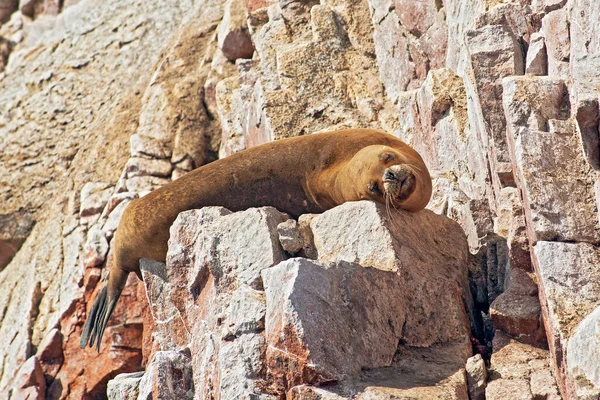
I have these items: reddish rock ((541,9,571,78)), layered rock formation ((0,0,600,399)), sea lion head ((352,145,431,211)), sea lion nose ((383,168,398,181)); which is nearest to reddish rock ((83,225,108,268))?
layered rock formation ((0,0,600,399))

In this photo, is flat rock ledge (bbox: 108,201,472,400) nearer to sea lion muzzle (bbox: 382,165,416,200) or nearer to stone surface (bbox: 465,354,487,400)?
stone surface (bbox: 465,354,487,400)

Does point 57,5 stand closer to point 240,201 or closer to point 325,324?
point 240,201

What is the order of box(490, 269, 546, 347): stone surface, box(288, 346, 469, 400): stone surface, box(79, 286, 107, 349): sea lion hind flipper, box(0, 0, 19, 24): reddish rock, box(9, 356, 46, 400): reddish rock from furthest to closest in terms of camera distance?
box(0, 0, 19, 24): reddish rock
box(9, 356, 46, 400): reddish rock
box(79, 286, 107, 349): sea lion hind flipper
box(490, 269, 546, 347): stone surface
box(288, 346, 469, 400): stone surface

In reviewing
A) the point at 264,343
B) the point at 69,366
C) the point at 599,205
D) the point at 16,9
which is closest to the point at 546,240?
the point at 599,205

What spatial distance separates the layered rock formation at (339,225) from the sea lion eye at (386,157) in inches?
24.5

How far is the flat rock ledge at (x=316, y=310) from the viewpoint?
708 centimetres

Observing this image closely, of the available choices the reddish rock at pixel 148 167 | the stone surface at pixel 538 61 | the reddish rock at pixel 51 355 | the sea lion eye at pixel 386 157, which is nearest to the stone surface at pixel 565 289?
the sea lion eye at pixel 386 157

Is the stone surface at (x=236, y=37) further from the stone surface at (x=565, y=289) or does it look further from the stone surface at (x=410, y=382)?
the stone surface at (x=565, y=289)

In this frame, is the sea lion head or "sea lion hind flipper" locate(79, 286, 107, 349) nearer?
the sea lion head

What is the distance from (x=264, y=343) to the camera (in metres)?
7.36

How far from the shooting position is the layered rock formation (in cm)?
727

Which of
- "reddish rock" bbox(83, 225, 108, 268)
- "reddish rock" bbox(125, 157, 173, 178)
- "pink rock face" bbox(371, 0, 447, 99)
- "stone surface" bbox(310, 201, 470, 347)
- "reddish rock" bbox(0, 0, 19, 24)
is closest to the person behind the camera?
"stone surface" bbox(310, 201, 470, 347)

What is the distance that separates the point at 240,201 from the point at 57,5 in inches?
554

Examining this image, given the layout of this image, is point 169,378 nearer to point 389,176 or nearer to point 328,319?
point 328,319
